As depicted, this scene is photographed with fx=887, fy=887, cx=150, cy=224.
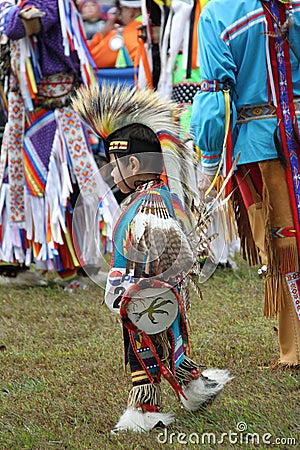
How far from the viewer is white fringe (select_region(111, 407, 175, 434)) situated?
2.78 metres

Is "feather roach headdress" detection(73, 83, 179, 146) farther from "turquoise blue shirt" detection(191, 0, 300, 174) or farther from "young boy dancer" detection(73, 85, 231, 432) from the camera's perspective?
→ "turquoise blue shirt" detection(191, 0, 300, 174)

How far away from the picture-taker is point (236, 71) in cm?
325

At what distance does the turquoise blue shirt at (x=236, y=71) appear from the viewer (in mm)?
3146

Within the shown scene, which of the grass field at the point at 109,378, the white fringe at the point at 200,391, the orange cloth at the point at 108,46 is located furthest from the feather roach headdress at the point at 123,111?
the orange cloth at the point at 108,46

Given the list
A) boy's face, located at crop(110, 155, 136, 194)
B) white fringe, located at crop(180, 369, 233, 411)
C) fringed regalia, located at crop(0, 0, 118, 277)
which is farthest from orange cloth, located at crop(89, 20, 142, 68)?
white fringe, located at crop(180, 369, 233, 411)

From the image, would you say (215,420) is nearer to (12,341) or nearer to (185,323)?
(185,323)

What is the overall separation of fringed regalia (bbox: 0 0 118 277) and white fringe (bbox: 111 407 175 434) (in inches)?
98.0

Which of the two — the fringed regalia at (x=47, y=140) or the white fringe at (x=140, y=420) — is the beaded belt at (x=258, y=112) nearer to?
the white fringe at (x=140, y=420)

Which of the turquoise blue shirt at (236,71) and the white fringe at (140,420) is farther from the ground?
the turquoise blue shirt at (236,71)

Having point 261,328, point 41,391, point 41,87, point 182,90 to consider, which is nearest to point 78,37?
point 41,87

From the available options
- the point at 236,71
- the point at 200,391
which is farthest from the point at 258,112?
the point at 200,391

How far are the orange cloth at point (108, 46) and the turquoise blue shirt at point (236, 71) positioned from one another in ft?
12.7

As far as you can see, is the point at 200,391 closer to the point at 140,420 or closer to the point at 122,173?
the point at 140,420

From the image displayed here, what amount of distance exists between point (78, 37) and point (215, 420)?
123 inches
